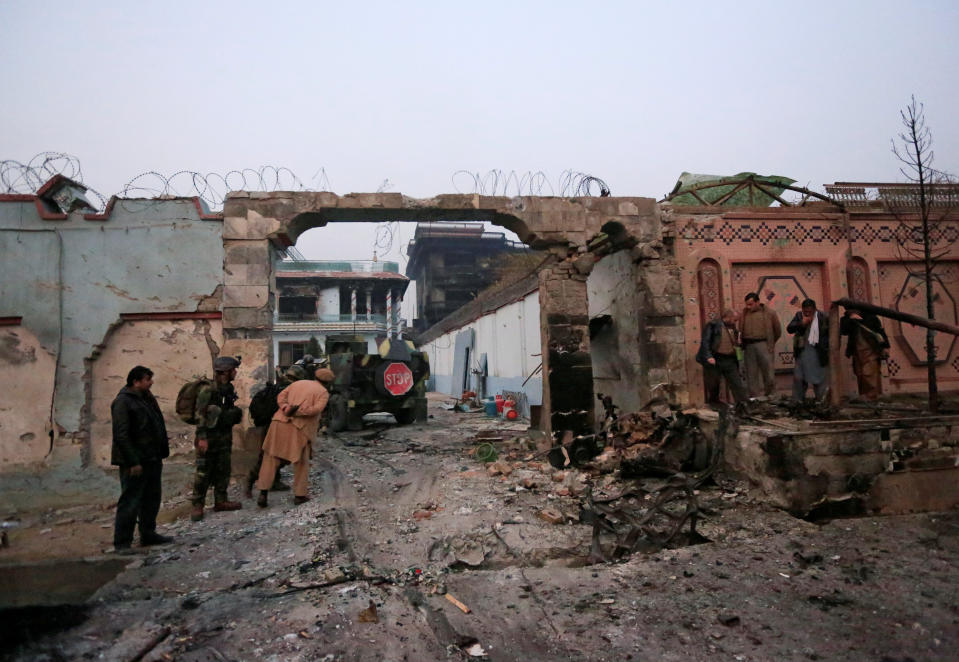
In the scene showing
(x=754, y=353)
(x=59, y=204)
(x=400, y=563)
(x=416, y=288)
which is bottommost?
(x=400, y=563)

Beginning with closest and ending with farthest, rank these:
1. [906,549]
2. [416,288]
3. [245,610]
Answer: [245,610] < [906,549] < [416,288]

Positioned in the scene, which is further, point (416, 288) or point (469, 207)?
point (416, 288)

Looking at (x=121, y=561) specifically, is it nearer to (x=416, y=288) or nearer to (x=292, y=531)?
(x=292, y=531)

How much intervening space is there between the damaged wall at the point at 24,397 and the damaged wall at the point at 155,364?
46 cm

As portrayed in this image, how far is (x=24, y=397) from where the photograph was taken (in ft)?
20.0

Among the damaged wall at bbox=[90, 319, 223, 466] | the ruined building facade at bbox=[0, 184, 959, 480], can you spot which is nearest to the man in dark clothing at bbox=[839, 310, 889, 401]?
the ruined building facade at bbox=[0, 184, 959, 480]

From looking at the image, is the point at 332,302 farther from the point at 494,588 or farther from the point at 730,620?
the point at 730,620

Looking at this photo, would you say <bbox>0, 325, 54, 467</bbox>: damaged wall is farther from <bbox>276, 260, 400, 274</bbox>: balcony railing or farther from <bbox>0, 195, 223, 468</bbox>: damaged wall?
<bbox>276, 260, 400, 274</bbox>: balcony railing

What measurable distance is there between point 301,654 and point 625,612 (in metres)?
1.69

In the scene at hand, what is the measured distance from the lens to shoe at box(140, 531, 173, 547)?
14.2ft

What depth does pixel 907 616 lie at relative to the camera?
2.83m

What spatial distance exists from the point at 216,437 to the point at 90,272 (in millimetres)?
2853

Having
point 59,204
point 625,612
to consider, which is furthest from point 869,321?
point 59,204

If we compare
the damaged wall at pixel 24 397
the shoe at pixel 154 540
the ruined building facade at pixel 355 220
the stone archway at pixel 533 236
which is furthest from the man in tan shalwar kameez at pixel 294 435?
the damaged wall at pixel 24 397
